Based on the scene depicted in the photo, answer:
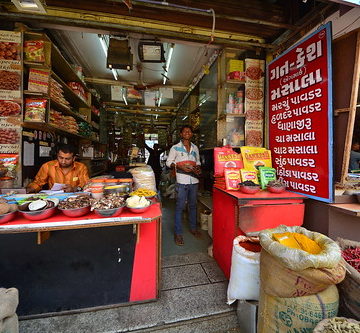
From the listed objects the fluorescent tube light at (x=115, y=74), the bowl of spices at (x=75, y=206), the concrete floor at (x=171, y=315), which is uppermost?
the fluorescent tube light at (x=115, y=74)

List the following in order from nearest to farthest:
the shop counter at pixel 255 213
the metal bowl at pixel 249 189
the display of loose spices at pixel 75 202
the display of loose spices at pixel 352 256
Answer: the display of loose spices at pixel 352 256
the display of loose spices at pixel 75 202
the shop counter at pixel 255 213
the metal bowl at pixel 249 189

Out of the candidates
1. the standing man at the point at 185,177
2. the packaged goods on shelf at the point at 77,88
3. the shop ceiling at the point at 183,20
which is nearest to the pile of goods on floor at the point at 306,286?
the standing man at the point at 185,177

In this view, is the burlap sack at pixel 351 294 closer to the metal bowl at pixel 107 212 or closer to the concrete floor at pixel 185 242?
the metal bowl at pixel 107 212

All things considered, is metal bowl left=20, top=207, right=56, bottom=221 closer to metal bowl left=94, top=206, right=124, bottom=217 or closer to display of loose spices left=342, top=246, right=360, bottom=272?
metal bowl left=94, top=206, right=124, bottom=217

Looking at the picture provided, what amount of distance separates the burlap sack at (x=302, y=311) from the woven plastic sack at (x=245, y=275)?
0.31 m

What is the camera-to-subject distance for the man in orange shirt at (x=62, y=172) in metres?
2.51

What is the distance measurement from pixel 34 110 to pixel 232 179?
283 cm

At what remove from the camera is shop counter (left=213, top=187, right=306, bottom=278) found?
1.84 m

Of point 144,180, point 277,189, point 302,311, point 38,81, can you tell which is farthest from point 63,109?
point 302,311

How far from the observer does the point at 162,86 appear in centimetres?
489

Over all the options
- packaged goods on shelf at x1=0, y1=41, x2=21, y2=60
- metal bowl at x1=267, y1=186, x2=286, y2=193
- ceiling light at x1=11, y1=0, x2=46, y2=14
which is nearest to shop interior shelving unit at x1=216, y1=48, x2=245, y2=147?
metal bowl at x1=267, y1=186, x2=286, y2=193

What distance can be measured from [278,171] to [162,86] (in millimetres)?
3822

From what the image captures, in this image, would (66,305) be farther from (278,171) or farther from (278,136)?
(278,136)

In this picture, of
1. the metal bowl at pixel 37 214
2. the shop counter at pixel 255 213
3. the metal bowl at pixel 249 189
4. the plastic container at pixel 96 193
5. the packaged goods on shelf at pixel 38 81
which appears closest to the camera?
the metal bowl at pixel 37 214
